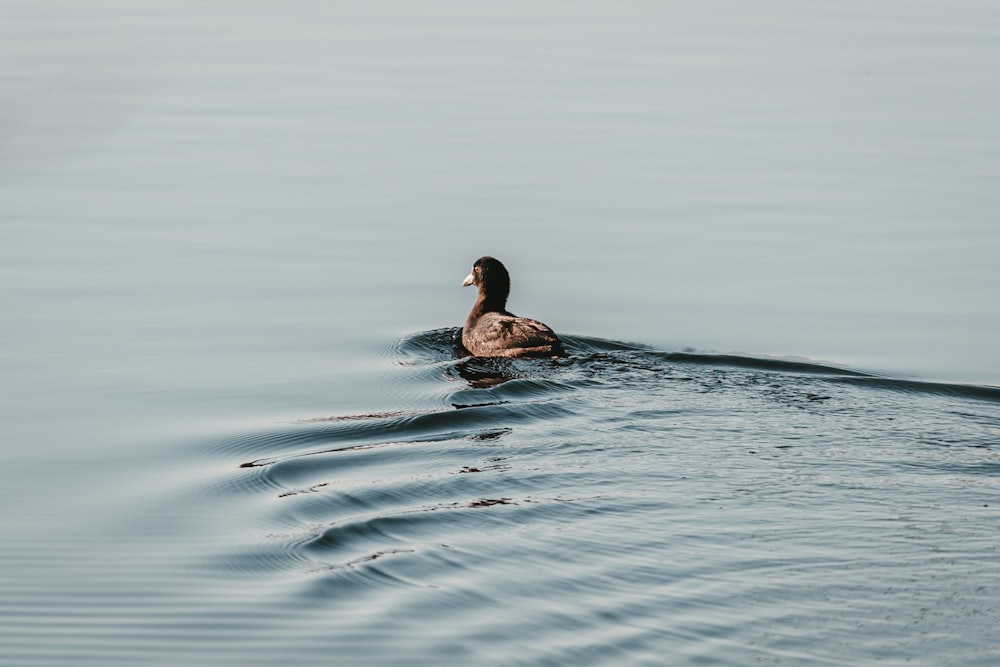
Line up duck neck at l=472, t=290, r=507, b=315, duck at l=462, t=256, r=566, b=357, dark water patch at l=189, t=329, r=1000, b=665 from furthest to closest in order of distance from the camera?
duck neck at l=472, t=290, r=507, b=315 → duck at l=462, t=256, r=566, b=357 → dark water patch at l=189, t=329, r=1000, b=665

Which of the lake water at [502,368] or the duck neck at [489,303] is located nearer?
the lake water at [502,368]

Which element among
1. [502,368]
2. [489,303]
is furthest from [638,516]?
[489,303]

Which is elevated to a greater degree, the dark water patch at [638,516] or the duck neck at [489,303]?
the duck neck at [489,303]

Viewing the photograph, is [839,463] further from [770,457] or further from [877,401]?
[877,401]

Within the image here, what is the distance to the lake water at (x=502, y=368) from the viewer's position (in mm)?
6727

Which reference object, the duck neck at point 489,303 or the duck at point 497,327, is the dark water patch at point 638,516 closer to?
the duck at point 497,327

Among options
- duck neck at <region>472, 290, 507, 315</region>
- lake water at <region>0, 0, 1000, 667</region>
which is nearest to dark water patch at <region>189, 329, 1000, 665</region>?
lake water at <region>0, 0, 1000, 667</region>

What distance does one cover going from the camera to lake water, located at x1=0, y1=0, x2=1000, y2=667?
6727mm

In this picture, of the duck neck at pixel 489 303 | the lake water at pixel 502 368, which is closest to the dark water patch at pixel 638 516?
the lake water at pixel 502 368

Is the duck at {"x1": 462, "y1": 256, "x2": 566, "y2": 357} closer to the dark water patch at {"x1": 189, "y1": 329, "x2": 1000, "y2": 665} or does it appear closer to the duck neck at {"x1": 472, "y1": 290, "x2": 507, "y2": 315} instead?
the duck neck at {"x1": 472, "y1": 290, "x2": 507, "y2": 315}

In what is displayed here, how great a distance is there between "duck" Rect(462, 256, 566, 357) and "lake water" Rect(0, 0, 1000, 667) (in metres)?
0.26

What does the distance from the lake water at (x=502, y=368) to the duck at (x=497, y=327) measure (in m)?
0.26

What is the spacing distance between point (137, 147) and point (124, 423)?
9449mm

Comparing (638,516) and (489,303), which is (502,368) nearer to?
(489,303)
